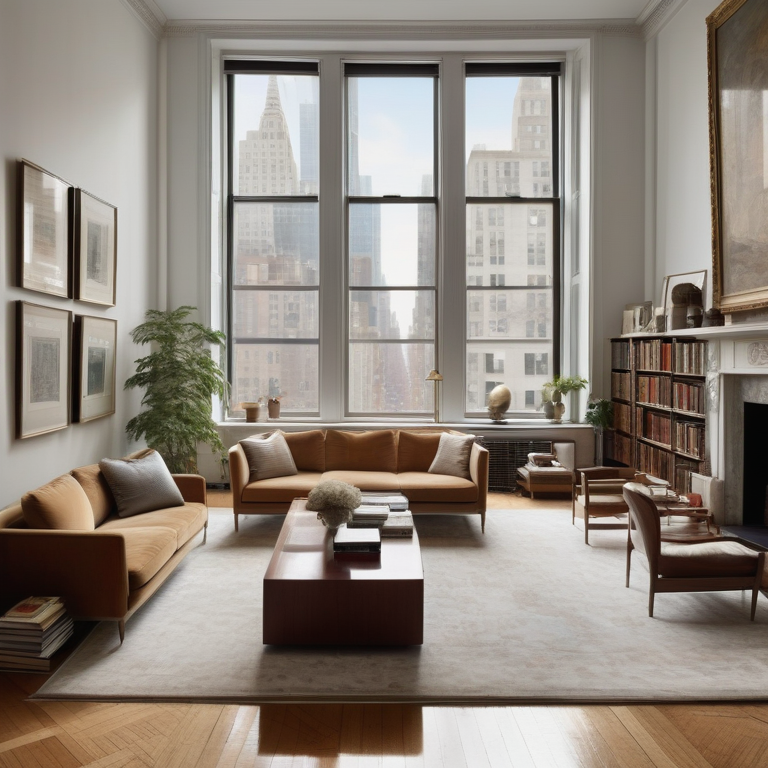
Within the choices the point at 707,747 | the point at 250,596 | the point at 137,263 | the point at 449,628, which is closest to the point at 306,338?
the point at 137,263

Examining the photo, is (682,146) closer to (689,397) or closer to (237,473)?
(689,397)

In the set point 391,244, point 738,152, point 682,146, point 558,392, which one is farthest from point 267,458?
point 682,146

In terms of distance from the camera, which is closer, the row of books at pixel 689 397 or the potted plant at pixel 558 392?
the row of books at pixel 689 397

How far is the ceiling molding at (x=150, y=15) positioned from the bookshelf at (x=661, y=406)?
677 centimetres

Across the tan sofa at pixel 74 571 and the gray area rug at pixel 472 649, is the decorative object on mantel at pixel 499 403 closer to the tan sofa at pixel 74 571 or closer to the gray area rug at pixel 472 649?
the gray area rug at pixel 472 649

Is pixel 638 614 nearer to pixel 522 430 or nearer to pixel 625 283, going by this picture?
pixel 522 430

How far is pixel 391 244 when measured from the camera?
29.2 ft

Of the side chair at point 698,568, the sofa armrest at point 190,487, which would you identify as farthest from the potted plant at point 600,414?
the sofa armrest at point 190,487

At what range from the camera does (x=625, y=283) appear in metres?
8.45

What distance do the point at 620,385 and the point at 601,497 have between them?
7.62ft

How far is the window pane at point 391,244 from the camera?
29.2 ft

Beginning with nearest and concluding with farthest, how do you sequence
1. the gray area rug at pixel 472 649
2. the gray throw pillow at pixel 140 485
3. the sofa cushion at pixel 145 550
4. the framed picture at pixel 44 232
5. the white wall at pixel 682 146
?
1. the gray area rug at pixel 472 649
2. the sofa cushion at pixel 145 550
3. the framed picture at pixel 44 232
4. the gray throw pillow at pixel 140 485
5. the white wall at pixel 682 146

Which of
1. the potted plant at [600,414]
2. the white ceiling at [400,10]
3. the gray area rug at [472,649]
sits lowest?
the gray area rug at [472,649]

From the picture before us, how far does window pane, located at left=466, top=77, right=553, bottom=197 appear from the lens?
351 inches
